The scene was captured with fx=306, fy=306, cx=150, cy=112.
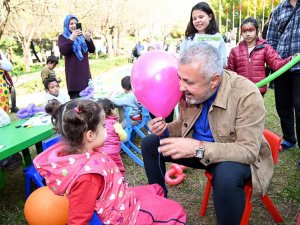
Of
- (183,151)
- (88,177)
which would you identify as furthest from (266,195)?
(88,177)

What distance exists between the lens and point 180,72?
1.78 metres

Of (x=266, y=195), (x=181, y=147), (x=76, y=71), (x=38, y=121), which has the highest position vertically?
(x=76, y=71)

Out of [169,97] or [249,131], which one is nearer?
[249,131]

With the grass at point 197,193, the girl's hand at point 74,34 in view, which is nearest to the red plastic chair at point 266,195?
the grass at point 197,193

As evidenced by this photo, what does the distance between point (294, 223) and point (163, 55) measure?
1.54 m

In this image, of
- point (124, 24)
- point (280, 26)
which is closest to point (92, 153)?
point (280, 26)

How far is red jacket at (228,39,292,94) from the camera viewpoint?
140 inches

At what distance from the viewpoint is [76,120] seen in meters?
1.59

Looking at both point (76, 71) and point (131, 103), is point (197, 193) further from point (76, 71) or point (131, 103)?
point (76, 71)

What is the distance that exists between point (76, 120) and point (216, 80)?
2.73ft

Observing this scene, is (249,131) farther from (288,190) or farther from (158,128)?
(288,190)

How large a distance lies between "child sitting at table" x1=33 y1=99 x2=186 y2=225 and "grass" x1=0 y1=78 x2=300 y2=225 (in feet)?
2.50

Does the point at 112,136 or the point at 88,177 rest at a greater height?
the point at 88,177

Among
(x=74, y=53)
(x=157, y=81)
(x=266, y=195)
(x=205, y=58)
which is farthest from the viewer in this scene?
(x=74, y=53)
